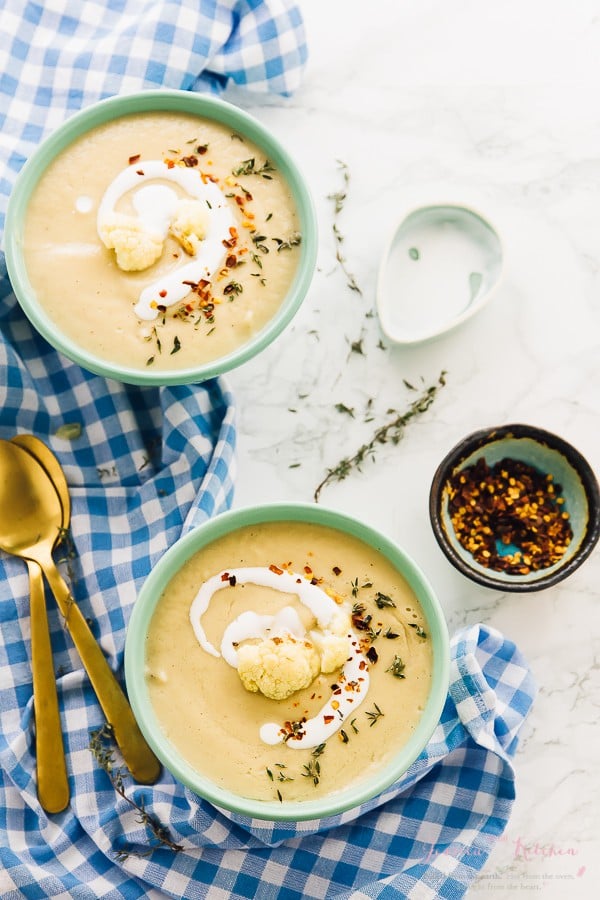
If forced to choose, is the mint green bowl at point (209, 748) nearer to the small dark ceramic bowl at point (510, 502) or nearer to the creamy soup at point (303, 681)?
the creamy soup at point (303, 681)

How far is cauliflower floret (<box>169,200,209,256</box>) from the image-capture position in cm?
194

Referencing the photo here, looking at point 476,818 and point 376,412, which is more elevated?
point 376,412

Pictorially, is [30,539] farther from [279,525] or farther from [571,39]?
[571,39]

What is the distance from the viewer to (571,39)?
2459 millimetres

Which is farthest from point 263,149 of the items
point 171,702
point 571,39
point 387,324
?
point 171,702

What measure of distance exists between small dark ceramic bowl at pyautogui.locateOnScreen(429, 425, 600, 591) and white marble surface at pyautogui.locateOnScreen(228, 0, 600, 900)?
10cm

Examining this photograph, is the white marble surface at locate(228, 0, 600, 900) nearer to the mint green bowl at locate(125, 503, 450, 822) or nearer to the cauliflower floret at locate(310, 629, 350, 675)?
the mint green bowl at locate(125, 503, 450, 822)

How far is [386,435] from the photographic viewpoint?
7.77 feet

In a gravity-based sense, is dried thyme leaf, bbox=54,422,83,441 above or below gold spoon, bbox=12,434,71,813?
above

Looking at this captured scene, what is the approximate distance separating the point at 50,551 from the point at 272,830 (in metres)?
0.80

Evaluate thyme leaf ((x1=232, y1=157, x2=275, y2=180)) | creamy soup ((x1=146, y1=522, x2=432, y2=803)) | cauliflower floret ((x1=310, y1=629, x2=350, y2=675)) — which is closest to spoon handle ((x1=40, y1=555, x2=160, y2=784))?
→ creamy soup ((x1=146, y1=522, x2=432, y2=803))

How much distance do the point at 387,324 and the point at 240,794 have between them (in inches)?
43.8

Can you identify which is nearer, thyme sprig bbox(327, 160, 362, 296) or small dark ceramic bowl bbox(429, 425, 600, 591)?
small dark ceramic bowl bbox(429, 425, 600, 591)

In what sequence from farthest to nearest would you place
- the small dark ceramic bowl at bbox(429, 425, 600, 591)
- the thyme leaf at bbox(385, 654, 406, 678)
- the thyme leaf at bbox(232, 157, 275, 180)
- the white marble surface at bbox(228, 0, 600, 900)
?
1. the white marble surface at bbox(228, 0, 600, 900)
2. the small dark ceramic bowl at bbox(429, 425, 600, 591)
3. the thyme leaf at bbox(232, 157, 275, 180)
4. the thyme leaf at bbox(385, 654, 406, 678)
